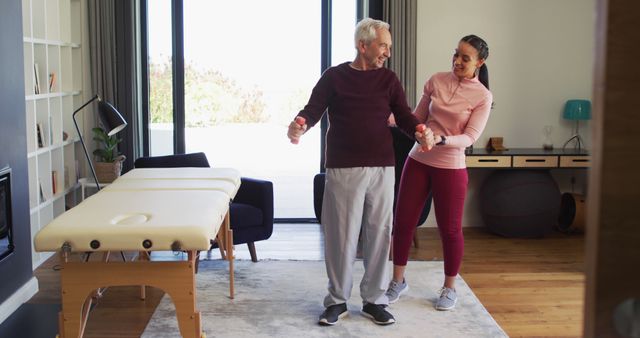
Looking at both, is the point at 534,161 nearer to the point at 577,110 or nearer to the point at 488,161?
the point at 488,161

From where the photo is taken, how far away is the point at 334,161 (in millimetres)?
3201

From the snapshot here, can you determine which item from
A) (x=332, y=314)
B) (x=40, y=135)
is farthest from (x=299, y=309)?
(x=40, y=135)

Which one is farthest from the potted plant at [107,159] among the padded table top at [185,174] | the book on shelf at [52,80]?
the padded table top at [185,174]

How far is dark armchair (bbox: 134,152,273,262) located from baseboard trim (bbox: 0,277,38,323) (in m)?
0.92

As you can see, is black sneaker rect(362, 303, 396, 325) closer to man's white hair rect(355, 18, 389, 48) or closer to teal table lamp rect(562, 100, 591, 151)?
man's white hair rect(355, 18, 389, 48)

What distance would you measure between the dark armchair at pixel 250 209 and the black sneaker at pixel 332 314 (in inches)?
38.6

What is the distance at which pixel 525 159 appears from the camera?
5.09 m

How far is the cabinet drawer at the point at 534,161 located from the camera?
5086 mm

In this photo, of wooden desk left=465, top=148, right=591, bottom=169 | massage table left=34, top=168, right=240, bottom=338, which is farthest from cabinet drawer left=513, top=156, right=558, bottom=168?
massage table left=34, top=168, right=240, bottom=338

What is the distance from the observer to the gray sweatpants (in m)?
3.20

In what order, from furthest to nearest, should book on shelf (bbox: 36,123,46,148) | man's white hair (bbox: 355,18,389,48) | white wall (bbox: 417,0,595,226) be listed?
white wall (bbox: 417,0,595,226) < book on shelf (bbox: 36,123,46,148) < man's white hair (bbox: 355,18,389,48)

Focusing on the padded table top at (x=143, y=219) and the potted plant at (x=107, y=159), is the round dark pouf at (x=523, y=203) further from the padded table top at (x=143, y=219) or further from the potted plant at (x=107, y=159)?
the potted plant at (x=107, y=159)

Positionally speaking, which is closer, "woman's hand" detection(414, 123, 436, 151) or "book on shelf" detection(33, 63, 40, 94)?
"woman's hand" detection(414, 123, 436, 151)

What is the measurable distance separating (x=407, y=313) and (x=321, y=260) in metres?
1.12
